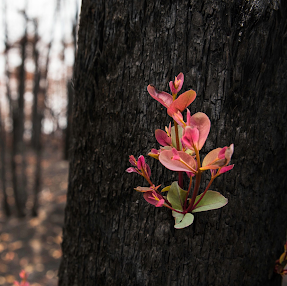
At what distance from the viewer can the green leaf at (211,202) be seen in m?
0.64

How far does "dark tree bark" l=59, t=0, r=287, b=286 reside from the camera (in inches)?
29.4

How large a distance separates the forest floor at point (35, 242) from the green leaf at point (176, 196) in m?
4.76

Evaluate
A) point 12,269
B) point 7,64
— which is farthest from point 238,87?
point 7,64

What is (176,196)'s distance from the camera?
68cm

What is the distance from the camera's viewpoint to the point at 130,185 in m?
0.83

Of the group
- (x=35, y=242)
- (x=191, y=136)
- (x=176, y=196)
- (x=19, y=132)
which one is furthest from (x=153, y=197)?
(x=19, y=132)

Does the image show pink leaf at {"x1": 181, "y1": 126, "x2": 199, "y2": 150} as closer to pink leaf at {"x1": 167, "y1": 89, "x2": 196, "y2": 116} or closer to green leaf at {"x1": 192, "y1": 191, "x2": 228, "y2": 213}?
pink leaf at {"x1": 167, "y1": 89, "x2": 196, "y2": 116}

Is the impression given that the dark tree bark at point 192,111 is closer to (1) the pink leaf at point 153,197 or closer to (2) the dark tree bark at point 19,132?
(1) the pink leaf at point 153,197

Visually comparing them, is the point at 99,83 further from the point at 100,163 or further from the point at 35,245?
the point at 35,245

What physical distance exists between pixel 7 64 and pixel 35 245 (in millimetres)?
5532

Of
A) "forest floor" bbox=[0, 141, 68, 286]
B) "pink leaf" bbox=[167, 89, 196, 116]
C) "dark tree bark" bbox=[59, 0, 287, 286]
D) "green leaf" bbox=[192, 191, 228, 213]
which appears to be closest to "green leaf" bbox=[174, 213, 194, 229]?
"green leaf" bbox=[192, 191, 228, 213]

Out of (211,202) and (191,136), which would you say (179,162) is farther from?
(211,202)

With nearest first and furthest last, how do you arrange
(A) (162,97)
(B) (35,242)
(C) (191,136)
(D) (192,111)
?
(C) (191,136)
(A) (162,97)
(D) (192,111)
(B) (35,242)

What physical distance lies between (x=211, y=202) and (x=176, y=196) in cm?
10
